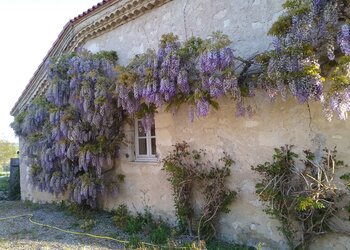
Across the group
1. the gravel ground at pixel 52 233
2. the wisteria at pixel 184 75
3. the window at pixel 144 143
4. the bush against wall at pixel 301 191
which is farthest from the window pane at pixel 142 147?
the bush against wall at pixel 301 191

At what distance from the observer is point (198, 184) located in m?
5.62

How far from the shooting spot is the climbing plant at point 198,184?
519 centimetres

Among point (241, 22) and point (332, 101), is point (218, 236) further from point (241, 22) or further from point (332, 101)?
point (241, 22)

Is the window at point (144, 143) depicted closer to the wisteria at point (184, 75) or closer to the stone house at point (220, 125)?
the stone house at point (220, 125)

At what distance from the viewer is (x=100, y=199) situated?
7.80 metres

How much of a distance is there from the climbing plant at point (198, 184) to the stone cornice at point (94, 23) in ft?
9.84

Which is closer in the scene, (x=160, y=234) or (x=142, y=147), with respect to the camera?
(x=160, y=234)

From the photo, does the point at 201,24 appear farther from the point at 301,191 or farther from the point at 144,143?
the point at 301,191

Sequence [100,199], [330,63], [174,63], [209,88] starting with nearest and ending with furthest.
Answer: [330,63], [209,88], [174,63], [100,199]

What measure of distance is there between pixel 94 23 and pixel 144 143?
307 cm

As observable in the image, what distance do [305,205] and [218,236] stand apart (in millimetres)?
1874

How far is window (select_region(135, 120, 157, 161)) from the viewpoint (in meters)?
6.84

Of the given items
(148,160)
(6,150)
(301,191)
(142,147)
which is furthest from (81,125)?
(6,150)

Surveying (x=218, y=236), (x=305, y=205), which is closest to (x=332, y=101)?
(x=305, y=205)
